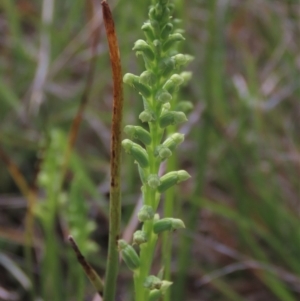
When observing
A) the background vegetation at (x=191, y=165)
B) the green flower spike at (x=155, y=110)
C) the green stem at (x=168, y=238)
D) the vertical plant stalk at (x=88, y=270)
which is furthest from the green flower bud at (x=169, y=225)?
A: the background vegetation at (x=191, y=165)

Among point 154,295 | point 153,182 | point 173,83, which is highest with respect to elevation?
point 173,83

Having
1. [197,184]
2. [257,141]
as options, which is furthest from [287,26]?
[197,184]

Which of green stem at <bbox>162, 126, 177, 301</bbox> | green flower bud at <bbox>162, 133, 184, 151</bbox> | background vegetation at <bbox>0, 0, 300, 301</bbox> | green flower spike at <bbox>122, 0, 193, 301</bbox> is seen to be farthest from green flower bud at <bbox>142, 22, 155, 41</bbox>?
background vegetation at <bbox>0, 0, 300, 301</bbox>

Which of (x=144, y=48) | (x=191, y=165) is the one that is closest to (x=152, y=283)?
(x=144, y=48)

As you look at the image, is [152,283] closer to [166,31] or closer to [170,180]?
[170,180]

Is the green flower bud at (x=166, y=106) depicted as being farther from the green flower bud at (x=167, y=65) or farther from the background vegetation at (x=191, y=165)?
the background vegetation at (x=191, y=165)

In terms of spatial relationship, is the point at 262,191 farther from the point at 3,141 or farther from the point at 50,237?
the point at 3,141
